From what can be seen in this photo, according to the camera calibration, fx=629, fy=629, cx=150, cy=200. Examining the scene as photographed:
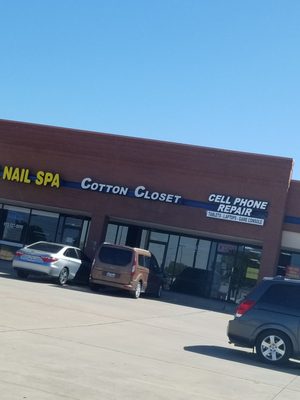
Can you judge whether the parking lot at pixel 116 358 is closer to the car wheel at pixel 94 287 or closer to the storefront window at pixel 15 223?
the car wheel at pixel 94 287

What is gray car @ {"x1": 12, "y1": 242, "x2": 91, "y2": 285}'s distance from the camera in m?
22.4

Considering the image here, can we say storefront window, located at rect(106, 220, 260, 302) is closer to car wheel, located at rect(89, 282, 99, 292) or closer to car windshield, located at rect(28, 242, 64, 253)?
car wheel, located at rect(89, 282, 99, 292)

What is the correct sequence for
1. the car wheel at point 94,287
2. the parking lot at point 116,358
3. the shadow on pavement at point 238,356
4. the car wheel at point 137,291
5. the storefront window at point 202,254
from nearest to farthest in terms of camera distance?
the parking lot at point 116,358, the shadow on pavement at point 238,356, the car wheel at point 137,291, the car wheel at point 94,287, the storefront window at point 202,254

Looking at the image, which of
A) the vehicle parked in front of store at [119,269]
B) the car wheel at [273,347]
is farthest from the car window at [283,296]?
the vehicle parked in front of store at [119,269]

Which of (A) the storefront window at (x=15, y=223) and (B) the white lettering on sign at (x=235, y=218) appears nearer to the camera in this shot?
(B) the white lettering on sign at (x=235, y=218)

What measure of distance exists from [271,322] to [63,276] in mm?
12575

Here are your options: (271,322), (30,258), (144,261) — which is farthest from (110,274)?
(271,322)

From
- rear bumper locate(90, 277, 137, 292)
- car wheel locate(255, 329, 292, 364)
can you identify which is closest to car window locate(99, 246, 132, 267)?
rear bumper locate(90, 277, 137, 292)

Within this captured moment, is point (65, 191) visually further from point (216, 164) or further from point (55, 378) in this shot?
point (55, 378)

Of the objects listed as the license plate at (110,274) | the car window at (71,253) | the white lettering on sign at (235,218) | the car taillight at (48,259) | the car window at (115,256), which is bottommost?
the license plate at (110,274)

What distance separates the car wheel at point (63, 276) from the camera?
22958 mm

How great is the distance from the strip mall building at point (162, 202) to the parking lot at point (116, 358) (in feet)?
33.3

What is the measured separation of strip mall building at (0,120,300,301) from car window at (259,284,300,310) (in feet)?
45.5

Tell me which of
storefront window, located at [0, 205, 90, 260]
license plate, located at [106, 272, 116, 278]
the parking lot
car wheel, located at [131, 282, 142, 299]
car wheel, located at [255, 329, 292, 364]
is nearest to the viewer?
the parking lot
